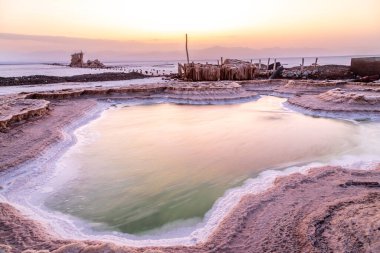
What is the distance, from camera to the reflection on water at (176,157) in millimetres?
6113

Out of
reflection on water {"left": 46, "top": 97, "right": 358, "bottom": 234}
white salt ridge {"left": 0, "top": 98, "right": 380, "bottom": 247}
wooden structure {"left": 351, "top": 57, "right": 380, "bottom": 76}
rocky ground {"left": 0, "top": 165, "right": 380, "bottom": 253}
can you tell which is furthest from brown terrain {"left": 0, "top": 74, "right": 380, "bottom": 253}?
wooden structure {"left": 351, "top": 57, "right": 380, "bottom": 76}

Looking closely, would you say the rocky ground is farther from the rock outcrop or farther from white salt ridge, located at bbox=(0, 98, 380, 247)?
the rock outcrop

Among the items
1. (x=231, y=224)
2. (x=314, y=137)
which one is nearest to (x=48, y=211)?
(x=231, y=224)

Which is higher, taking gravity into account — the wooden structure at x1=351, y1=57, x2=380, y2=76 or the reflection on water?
the wooden structure at x1=351, y1=57, x2=380, y2=76

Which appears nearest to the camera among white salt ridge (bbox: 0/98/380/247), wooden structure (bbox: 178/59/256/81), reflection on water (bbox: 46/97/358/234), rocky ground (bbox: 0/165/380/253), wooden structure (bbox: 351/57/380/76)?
rocky ground (bbox: 0/165/380/253)

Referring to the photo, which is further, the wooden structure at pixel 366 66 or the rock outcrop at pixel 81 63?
the rock outcrop at pixel 81 63

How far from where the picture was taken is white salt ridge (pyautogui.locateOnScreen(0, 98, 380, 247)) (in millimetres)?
4973

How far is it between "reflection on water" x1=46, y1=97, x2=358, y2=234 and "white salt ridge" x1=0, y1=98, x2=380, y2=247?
236 millimetres

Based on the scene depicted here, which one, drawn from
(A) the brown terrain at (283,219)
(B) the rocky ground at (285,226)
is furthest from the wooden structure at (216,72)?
(B) the rocky ground at (285,226)

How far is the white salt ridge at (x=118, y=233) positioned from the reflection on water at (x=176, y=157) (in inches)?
A: 9.3

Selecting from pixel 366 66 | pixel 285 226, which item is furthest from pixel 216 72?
pixel 285 226

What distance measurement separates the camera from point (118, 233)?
17.0 ft

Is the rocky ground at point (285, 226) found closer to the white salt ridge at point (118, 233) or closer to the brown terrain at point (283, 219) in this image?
the brown terrain at point (283, 219)

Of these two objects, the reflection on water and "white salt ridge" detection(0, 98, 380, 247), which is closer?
"white salt ridge" detection(0, 98, 380, 247)
